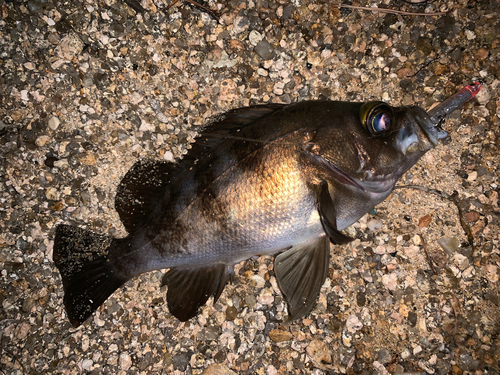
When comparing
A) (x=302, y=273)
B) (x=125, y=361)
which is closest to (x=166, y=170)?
(x=302, y=273)

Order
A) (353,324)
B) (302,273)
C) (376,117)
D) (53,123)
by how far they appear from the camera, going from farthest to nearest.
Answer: (53,123)
(353,324)
(302,273)
(376,117)

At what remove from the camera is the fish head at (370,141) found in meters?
1.98

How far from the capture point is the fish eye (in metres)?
1.95

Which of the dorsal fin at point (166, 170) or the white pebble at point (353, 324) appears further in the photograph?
the white pebble at point (353, 324)

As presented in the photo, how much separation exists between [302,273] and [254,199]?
0.70 metres

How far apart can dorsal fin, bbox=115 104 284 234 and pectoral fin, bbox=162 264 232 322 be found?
1.58 ft

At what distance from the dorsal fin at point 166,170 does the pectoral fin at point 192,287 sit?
483 millimetres

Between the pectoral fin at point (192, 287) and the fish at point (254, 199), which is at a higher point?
the fish at point (254, 199)

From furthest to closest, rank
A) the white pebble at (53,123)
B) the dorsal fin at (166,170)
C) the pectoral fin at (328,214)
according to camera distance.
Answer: the white pebble at (53,123) < the dorsal fin at (166,170) < the pectoral fin at (328,214)

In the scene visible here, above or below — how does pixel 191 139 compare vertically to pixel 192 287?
above

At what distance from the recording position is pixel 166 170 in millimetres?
2279

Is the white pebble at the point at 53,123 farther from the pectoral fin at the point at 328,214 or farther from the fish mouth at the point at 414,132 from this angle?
the fish mouth at the point at 414,132

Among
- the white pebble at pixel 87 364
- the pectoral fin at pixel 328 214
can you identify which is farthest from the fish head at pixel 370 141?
the white pebble at pixel 87 364

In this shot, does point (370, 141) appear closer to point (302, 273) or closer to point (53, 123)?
point (302, 273)
